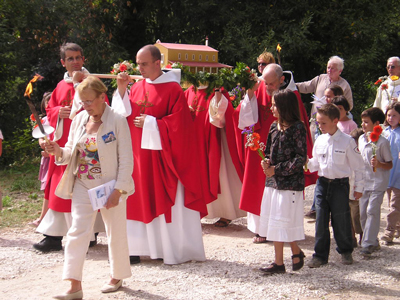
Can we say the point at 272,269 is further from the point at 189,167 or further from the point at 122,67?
the point at 122,67

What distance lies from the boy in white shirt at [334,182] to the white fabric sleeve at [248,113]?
3.60 ft

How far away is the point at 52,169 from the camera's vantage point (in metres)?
6.45

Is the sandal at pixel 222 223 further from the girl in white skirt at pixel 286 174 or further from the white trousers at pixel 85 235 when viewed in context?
the white trousers at pixel 85 235

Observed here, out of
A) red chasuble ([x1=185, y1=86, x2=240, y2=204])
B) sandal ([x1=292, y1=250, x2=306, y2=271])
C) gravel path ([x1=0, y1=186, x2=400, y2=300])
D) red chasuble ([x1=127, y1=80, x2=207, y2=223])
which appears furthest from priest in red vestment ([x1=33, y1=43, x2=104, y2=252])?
sandal ([x1=292, y1=250, x2=306, y2=271])

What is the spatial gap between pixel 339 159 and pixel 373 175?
0.94m

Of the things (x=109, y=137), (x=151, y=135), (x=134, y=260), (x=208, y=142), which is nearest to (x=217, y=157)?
(x=208, y=142)

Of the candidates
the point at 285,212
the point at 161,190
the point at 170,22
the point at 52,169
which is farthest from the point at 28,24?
the point at 285,212

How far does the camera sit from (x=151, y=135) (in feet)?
19.2

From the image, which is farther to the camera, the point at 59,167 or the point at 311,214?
the point at 311,214

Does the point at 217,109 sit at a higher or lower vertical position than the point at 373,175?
higher

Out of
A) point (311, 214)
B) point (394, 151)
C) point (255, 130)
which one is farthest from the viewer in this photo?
point (311, 214)

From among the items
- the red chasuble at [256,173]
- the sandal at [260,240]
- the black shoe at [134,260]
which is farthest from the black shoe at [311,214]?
the black shoe at [134,260]

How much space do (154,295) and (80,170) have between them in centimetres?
127

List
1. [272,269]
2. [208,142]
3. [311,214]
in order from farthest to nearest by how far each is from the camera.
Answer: [311,214] → [208,142] → [272,269]
